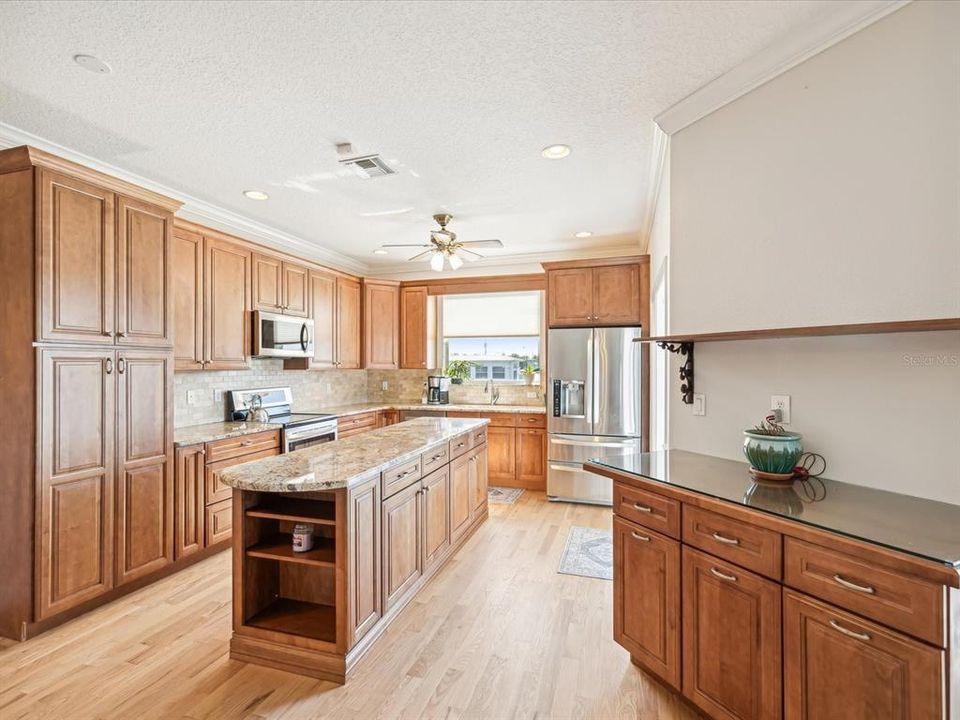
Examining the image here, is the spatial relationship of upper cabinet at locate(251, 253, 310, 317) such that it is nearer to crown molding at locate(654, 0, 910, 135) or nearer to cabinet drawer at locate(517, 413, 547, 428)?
cabinet drawer at locate(517, 413, 547, 428)

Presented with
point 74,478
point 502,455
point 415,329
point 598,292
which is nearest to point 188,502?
point 74,478

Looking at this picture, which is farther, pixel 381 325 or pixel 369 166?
pixel 381 325

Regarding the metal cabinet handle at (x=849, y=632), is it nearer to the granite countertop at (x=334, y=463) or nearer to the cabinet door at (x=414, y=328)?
the granite countertop at (x=334, y=463)

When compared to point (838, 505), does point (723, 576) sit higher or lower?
lower

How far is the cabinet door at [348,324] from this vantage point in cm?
544

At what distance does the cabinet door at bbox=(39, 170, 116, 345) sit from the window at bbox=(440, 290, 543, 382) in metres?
3.97

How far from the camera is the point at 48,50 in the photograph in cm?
197

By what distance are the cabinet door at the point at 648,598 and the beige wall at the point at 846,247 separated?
68cm

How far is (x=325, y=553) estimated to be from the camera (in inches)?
87.6

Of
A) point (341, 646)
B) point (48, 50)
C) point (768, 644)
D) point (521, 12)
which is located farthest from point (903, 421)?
point (48, 50)

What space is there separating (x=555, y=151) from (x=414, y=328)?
11.4 ft

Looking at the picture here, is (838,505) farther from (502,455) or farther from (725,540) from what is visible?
(502,455)

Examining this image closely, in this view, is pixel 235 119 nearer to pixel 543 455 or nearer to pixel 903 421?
pixel 903 421

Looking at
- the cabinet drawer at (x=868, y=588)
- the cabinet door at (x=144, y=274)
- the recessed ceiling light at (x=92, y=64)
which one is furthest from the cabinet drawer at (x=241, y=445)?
the cabinet drawer at (x=868, y=588)
